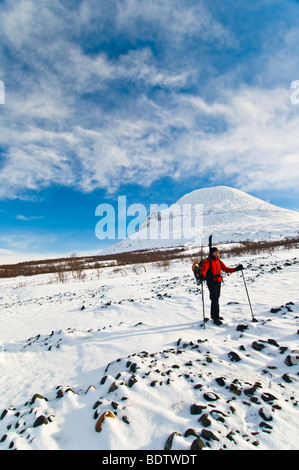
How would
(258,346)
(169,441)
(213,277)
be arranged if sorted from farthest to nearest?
(213,277), (258,346), (169,441)

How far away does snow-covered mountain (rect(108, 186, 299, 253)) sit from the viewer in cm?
9107

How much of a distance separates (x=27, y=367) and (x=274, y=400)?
6064 mm

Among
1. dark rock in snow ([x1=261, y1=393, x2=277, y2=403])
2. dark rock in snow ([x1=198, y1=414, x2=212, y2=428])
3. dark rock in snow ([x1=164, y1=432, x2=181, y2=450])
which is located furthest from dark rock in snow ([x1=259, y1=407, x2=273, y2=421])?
dark rock in snow ([x1=164, y1=432, x2=181, y2=450])

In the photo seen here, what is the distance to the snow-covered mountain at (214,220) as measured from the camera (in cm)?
9107

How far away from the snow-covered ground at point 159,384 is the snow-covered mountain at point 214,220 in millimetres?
75531

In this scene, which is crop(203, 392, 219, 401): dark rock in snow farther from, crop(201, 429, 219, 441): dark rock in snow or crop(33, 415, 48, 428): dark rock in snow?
crop(33, 415, 48, 428): dark rock in snow

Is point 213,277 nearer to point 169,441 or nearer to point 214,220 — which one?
point 169,441

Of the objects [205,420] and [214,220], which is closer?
[205,420]

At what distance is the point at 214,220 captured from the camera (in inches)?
4956

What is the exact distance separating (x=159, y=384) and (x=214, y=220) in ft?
419

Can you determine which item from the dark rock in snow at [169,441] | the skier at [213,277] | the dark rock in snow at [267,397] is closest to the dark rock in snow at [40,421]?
the dark rock in snow at [169,441]

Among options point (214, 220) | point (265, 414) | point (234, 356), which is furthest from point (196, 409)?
point (214, 220)
